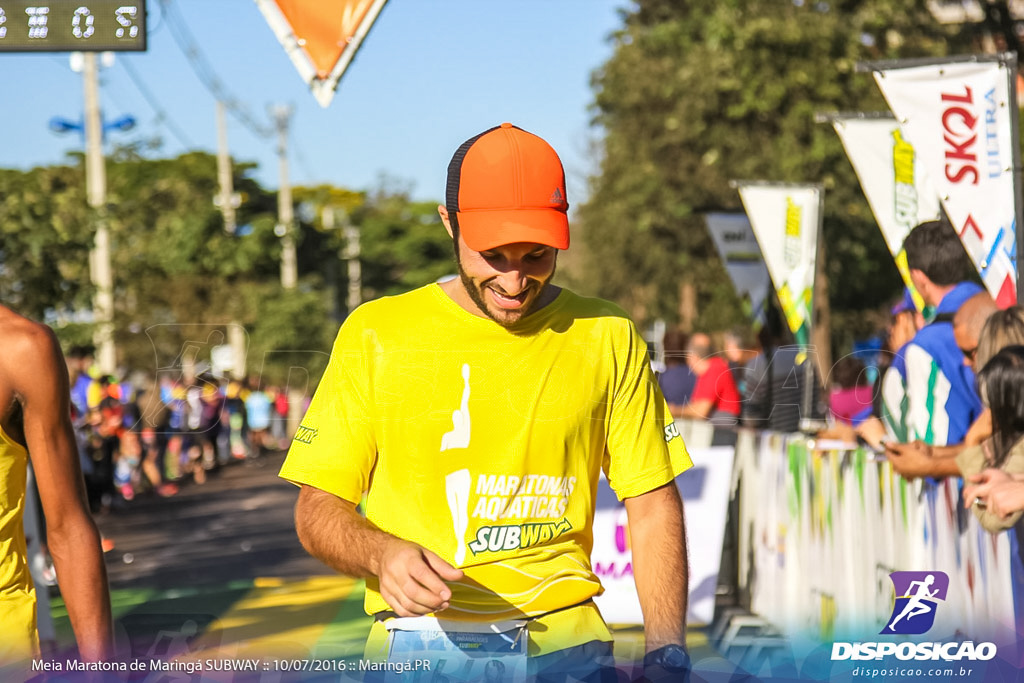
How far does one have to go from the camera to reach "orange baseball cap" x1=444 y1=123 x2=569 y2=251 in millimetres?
2779

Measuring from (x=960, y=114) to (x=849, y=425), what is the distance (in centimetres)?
282

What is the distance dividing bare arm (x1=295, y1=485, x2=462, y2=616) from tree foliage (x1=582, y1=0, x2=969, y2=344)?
44.8 ft

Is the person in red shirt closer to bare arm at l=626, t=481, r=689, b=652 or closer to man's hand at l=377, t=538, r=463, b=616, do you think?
bare arm at l=626, t=481, r=689, b=652

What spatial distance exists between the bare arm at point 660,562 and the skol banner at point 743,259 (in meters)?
11.5

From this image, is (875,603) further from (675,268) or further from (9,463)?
(675,268)

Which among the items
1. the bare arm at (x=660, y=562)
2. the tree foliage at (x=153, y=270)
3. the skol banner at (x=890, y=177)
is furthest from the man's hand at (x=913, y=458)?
the bare arm at (x=660, y=562)

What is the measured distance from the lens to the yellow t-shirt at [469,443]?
2.82 metres

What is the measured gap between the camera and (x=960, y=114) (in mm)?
6020

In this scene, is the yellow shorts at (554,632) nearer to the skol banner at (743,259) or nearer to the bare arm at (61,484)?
the bare arm at (61,484)

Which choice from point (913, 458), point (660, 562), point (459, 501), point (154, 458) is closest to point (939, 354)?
point (913, 458)

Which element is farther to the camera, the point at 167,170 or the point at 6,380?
the point at 167,170

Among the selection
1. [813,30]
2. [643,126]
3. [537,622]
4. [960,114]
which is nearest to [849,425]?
[960,114]

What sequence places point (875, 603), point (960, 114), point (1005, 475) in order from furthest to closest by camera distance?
1. point (875, 603)
2. point (960, 114)
3. point (1005, 475)

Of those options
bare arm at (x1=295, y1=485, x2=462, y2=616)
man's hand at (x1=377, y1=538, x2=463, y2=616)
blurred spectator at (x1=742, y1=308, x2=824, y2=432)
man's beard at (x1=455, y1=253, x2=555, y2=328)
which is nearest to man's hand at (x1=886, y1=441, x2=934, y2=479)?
man's beard at (x1=455, y1=253, x2=555, y2=328)
